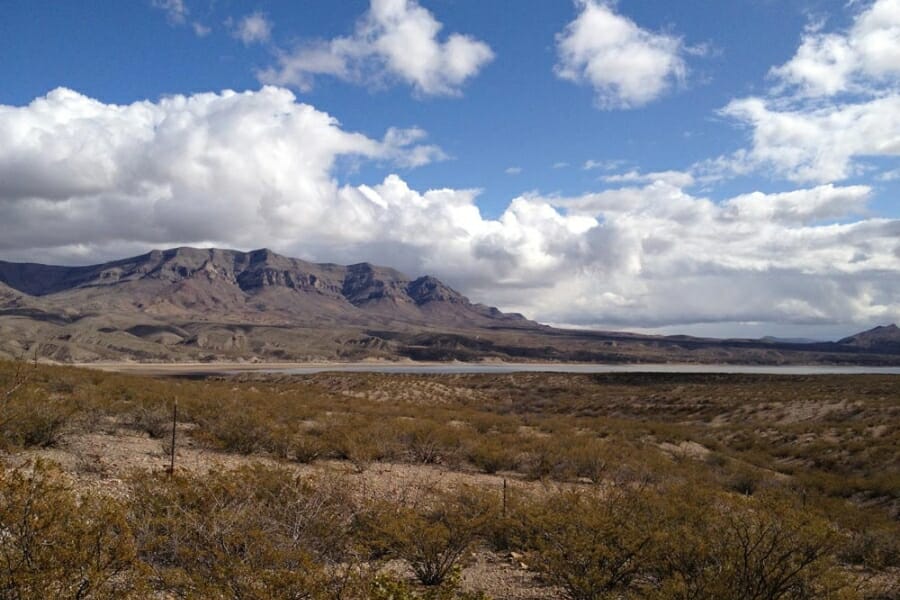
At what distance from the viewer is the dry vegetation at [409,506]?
577cm

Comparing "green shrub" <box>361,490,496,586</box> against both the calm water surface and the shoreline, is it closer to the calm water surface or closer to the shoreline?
the shoreline

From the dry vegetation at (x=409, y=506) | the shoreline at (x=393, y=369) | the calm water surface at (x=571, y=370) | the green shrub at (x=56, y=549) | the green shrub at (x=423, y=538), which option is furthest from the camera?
the calm water surface at (x=571, y=370)

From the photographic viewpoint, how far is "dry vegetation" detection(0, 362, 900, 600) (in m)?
5.77

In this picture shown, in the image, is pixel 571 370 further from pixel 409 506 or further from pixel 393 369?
pixel 409 506

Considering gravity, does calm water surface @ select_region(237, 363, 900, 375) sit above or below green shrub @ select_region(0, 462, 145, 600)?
below

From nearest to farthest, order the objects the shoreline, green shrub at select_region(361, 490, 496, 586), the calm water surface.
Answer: green shrub at select_region(361, 490, 496, 586), the shoreline, the calm water surface

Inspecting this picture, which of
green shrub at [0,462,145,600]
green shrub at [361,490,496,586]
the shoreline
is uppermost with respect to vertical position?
green shrub at [0,462,145,600]

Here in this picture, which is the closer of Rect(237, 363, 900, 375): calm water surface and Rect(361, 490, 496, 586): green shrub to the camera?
Rect(361, 490, 496, 586): green shrub

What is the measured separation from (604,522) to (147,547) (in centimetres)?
639

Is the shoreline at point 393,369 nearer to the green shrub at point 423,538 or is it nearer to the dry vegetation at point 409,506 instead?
the dry vegetation at point 409,506

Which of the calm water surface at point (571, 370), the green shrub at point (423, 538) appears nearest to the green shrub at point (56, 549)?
the green shrub at point (423, 538)

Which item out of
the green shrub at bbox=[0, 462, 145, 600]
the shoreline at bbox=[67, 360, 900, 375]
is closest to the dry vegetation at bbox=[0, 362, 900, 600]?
the green shrub at bbox=[0, 462, 145, 600]

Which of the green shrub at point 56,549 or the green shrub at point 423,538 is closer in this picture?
the green shrub at point 56,549

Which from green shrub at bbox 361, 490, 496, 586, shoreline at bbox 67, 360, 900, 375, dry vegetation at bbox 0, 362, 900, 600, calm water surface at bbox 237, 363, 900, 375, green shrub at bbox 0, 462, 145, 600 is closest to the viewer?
green shrub at bbox 0, 462, 145, 600
